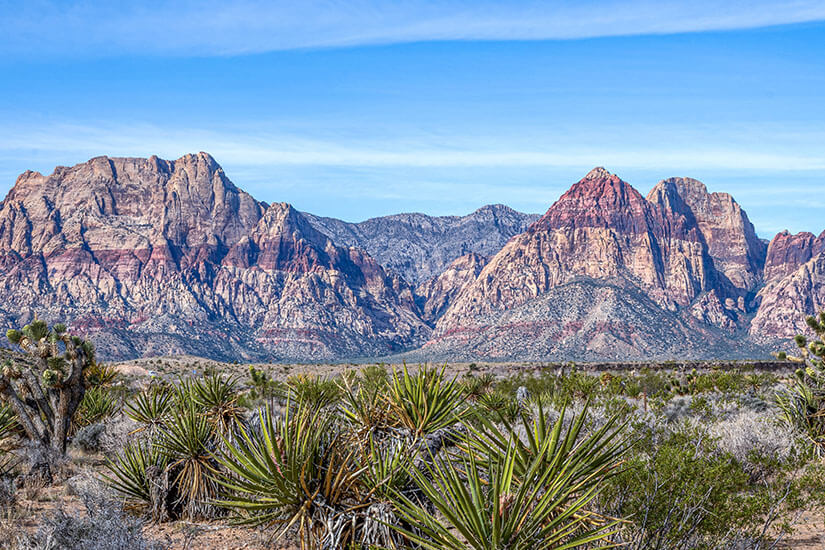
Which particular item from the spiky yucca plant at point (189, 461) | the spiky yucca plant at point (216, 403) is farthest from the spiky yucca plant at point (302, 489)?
the spiky yucca plant at point (216, 403)

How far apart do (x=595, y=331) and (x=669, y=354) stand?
16186mm

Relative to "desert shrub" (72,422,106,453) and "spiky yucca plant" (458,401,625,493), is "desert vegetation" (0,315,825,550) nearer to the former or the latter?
"spiky yucca plant" (458,401,625,493)

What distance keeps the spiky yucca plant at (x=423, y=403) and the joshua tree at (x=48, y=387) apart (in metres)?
9.72

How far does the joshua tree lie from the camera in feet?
52.7

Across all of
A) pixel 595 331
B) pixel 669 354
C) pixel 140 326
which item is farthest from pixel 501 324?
pixel 140 326

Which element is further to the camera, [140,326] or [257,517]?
[140,326]

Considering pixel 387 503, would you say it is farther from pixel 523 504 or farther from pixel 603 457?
pixel 603 457

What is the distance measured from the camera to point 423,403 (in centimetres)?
966

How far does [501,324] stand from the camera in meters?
170

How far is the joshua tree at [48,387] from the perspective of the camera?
16062 mm

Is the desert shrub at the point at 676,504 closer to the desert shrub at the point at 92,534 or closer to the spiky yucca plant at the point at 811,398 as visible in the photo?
the desert shrub at the point at 92,534

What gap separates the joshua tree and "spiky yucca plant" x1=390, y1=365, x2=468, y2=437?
9.72 m

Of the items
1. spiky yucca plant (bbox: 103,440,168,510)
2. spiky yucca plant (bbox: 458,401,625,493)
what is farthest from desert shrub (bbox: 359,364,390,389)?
spiky yucca plant (bbox: 103,440,168,510)

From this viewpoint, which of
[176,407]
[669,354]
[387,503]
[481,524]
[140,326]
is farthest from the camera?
[140,326]
